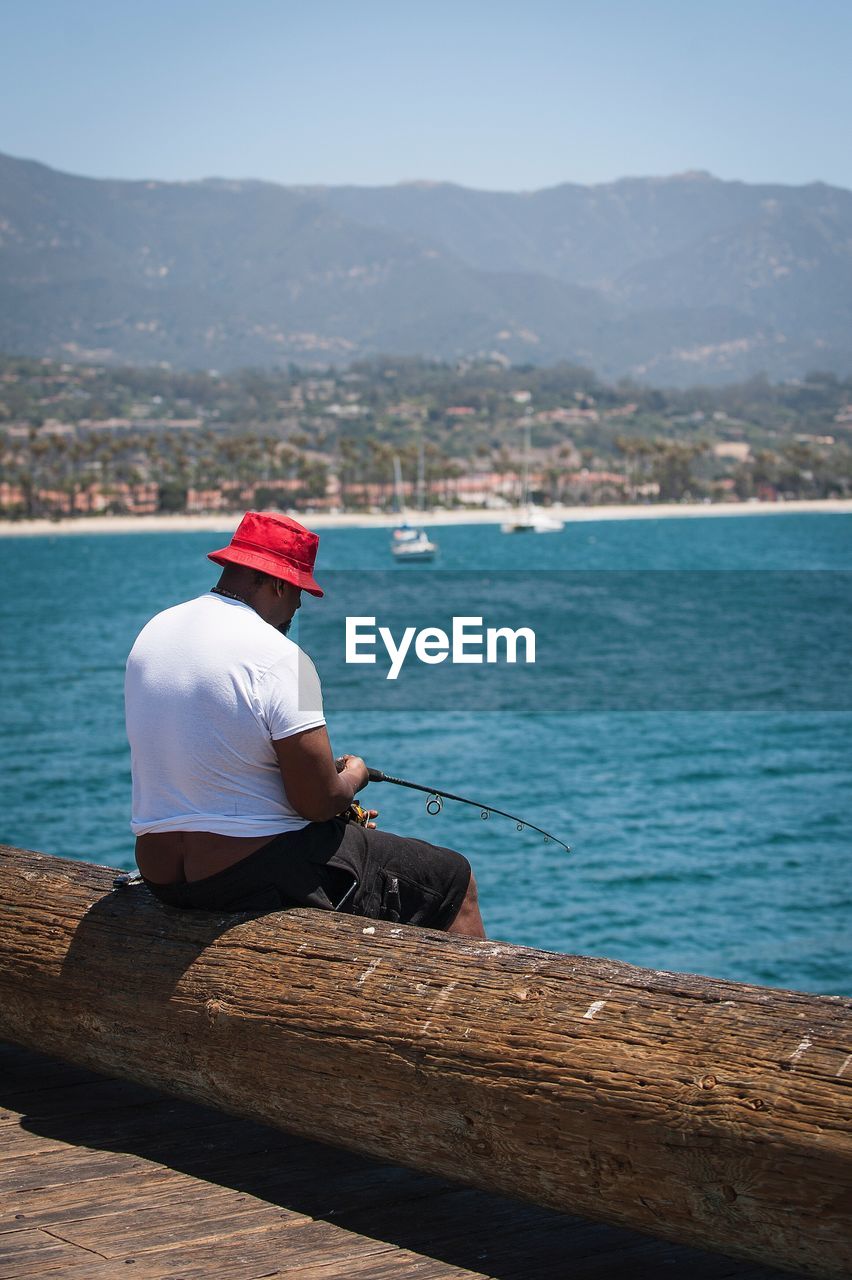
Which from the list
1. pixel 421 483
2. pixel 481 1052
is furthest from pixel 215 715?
pixel 421 483

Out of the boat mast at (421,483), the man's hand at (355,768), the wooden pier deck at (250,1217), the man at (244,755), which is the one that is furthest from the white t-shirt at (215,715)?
the boat mast at (421,483)

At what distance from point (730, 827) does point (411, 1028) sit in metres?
18.5

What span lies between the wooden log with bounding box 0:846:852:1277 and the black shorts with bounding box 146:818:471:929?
67 mm

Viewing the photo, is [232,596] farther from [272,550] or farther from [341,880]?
[341,880]

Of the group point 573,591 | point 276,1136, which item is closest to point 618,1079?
point 276,1136

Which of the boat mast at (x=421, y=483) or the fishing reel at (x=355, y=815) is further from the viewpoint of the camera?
the boat mast at (x=421, y=483)

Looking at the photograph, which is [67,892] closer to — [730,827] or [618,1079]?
[618,1079]

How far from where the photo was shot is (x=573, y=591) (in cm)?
7338

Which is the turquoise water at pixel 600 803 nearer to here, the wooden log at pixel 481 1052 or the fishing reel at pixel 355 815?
the fishing reel at pixel 355 815

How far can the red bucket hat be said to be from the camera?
343 centimetres

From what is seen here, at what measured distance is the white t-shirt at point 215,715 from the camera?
10.8ft

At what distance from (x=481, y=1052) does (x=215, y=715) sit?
929 mm

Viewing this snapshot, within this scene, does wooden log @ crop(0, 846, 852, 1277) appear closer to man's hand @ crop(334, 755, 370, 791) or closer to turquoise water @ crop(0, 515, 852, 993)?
man's hand @ crop(334, 755, 370, 791)

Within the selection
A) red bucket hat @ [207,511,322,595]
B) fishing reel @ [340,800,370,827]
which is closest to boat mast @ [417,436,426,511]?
fishing reel @ [340,800,370,827]
